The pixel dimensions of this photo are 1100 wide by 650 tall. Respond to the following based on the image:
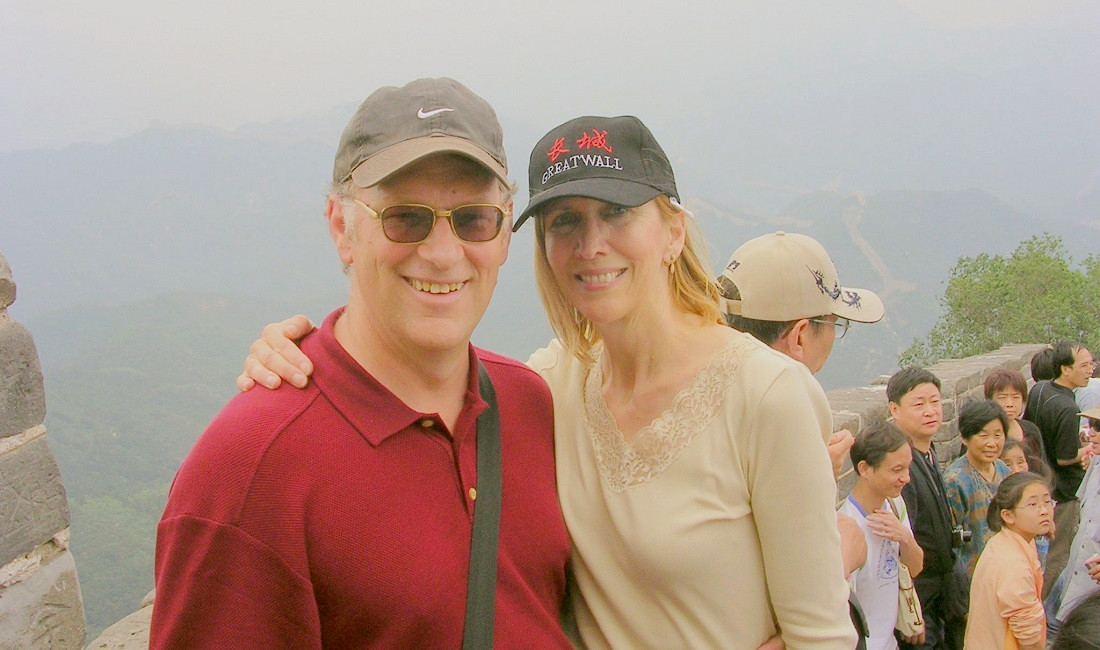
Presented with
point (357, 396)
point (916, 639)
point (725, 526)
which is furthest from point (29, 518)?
point (916, 639)

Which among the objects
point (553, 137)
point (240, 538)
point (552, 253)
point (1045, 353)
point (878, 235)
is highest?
point (553, 137)

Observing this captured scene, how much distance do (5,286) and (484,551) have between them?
1497mm

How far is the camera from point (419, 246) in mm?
1544

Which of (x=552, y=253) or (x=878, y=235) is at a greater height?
(x=552, y=253)

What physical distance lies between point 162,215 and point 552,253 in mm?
183505

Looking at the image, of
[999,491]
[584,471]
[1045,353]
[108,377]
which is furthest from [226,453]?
[108,377]

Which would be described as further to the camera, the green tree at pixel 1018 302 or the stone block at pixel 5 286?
the green tree at pixel 1018 302

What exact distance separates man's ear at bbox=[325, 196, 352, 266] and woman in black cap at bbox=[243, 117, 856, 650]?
22cm

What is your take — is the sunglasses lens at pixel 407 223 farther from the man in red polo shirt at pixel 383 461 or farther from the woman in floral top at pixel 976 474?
the woman in floral top at pixel 976 474

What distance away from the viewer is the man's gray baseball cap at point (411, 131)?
1479 mm

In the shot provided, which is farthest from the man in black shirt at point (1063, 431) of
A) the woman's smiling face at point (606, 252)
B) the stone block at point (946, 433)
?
the woman's smiling face at point (606, 252)

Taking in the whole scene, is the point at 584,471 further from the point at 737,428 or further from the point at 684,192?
the point at 684,192

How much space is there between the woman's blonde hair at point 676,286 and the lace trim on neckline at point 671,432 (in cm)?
20

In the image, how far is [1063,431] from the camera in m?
6.34
